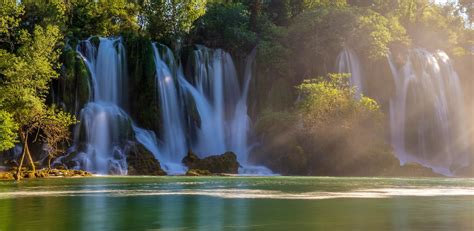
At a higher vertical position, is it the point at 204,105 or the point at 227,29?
the point at 227,29

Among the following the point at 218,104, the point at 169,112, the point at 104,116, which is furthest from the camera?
the point at 218,104

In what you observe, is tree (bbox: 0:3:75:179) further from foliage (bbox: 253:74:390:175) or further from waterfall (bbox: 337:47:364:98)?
waterfall (bbox: 337:47:364:98)

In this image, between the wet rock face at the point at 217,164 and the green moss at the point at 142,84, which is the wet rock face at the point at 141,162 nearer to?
the wet rock face at the point at 217,164

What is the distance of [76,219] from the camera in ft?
34.6

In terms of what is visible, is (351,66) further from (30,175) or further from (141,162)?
(30,175)

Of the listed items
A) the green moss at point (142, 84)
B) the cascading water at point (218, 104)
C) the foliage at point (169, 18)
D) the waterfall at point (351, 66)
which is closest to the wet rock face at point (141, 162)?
the green moss at point (142, 84)

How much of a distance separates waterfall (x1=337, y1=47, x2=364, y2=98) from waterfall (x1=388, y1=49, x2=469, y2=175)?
12.6ft

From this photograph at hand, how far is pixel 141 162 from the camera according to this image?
43.5 m

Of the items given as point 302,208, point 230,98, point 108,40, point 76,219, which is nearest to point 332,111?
point 230,98

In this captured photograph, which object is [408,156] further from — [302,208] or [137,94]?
[302,208]

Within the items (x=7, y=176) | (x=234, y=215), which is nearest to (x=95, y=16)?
(x=7, y=176)

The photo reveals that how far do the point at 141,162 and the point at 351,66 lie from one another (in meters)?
24.4

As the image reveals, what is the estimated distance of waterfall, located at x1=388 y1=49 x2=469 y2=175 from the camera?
58562mm

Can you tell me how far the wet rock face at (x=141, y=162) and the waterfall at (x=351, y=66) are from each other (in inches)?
856
